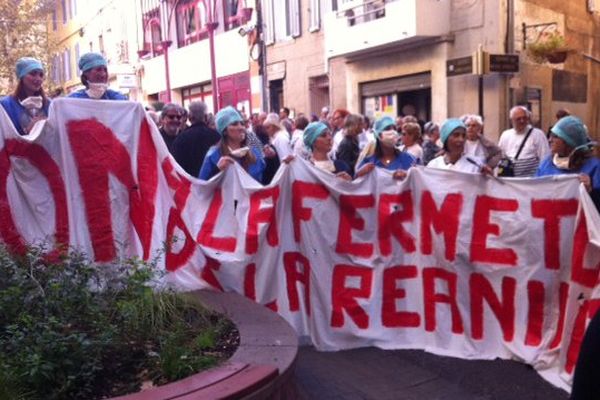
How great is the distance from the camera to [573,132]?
464 cm

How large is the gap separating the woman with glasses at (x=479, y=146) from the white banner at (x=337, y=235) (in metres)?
2.25

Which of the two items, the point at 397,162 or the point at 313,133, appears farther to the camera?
the point at 397,162

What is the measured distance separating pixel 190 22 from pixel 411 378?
970 inches

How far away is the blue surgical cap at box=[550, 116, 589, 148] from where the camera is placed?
463 cm

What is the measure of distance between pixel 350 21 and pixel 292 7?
3553 millimetres

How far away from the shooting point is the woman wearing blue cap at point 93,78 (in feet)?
18.0

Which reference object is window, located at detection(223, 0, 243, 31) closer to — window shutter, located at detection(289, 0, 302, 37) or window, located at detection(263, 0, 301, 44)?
window, located at detection(263, 0, 301, 44)

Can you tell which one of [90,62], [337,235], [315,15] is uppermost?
[315,15]

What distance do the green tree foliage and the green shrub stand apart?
21396 mm

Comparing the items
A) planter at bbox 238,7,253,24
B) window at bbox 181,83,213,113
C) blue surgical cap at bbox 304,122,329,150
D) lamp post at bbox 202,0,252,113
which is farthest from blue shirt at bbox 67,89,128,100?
window at bbox 181,83,213,113

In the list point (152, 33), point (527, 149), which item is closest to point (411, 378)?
point (527, 149)

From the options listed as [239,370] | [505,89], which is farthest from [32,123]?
[505,89]

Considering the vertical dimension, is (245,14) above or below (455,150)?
above

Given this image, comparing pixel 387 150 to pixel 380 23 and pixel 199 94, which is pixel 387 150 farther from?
pixel 199 94
